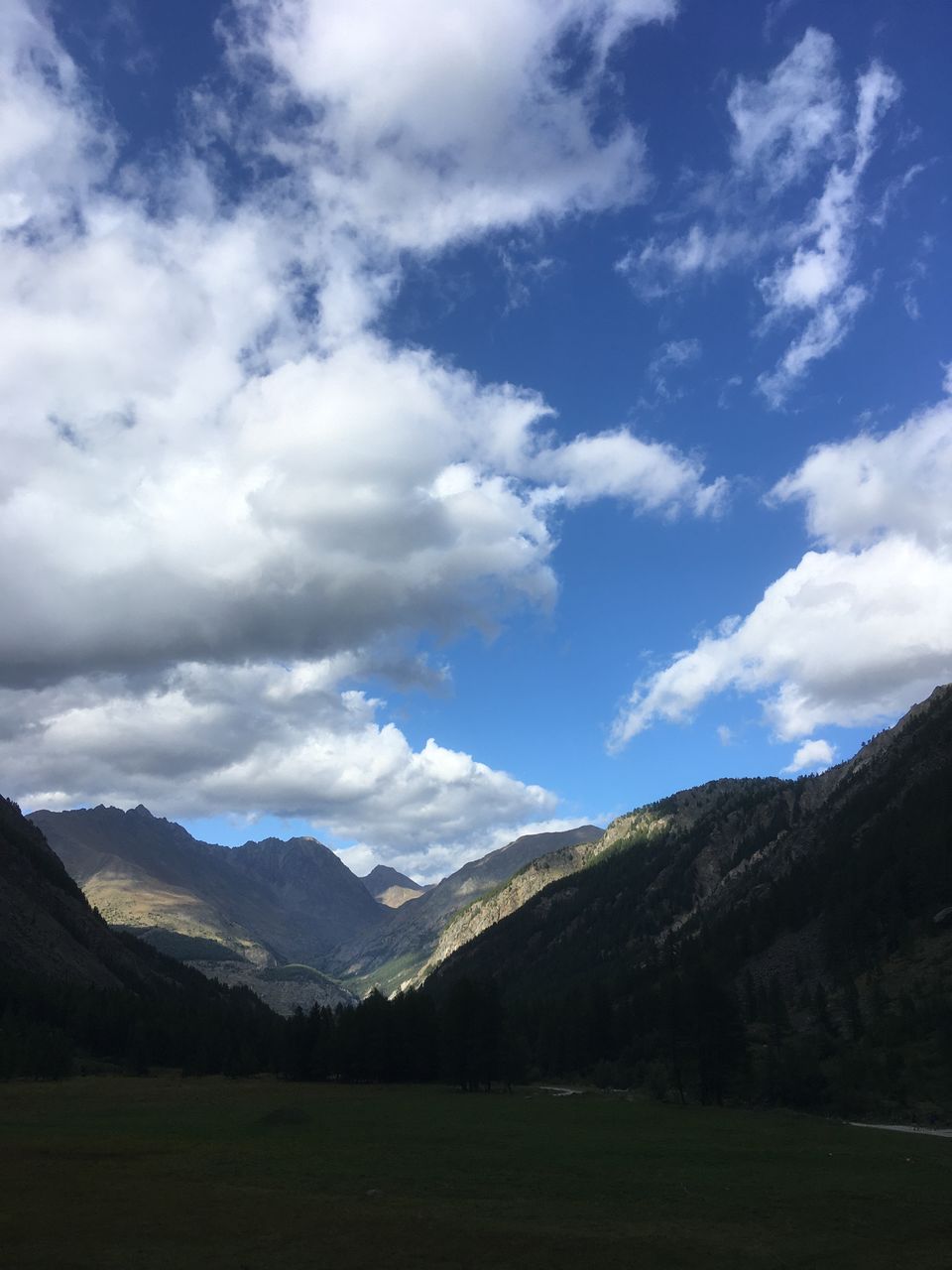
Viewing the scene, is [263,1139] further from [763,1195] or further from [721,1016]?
[721,1016]

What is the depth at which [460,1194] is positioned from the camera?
124 feet

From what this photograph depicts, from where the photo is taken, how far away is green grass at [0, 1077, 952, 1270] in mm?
27562

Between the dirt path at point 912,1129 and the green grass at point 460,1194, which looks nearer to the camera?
the green grass at point 460,1194

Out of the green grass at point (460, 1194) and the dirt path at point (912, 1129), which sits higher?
the green grass at point (460, 1194)

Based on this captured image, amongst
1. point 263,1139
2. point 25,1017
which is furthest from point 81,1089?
point 25,1017

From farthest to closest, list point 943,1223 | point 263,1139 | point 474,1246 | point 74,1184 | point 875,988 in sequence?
1. point 875,988
2. point 263,1139
3. point 74,1184
4. point 943,1223
5. point 474,1246

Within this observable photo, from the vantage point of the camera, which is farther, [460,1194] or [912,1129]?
[912,1129]

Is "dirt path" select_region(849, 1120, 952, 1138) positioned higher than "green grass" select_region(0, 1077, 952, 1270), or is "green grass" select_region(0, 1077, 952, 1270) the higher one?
"green grass" select_region(0, 1077, 952, 1270)

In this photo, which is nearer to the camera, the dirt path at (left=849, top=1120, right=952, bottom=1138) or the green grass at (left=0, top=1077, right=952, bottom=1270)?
the green grass at (left=0, top=1077, right=952, bottom=1270)

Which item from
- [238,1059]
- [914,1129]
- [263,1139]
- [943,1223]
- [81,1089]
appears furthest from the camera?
[238,1059]

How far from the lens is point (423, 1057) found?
137 metres

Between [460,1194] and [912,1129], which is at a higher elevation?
[460,1194]

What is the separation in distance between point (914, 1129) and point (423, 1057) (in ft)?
274

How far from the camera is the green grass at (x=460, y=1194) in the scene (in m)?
27.6
